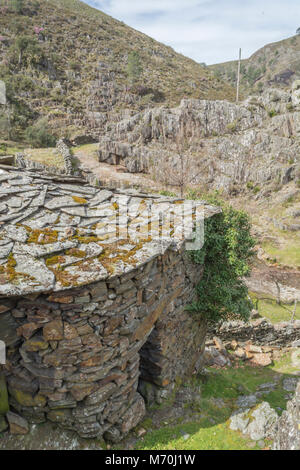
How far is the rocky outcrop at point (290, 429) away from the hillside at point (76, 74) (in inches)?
1309

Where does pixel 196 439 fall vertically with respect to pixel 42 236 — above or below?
below

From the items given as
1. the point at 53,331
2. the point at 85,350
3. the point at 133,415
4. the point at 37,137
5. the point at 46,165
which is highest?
the point at 37,137

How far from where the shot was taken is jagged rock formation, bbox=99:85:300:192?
982 inches

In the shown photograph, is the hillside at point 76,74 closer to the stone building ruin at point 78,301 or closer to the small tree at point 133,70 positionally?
the small tree at point 133,70

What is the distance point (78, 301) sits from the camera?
3.74 meters

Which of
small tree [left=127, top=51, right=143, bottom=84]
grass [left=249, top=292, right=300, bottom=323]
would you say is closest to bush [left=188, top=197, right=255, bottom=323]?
grass [left=249, top=292, right=300, bottom=323]

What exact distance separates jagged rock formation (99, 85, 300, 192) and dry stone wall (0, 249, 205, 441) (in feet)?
64.0

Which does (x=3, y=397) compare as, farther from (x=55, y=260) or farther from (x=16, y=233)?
(x=16, y=233)

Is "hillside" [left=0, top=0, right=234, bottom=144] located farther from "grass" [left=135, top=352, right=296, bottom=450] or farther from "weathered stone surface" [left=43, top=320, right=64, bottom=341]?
"weathered stone surface" [left=43, top=320, right=64, bottom=341]

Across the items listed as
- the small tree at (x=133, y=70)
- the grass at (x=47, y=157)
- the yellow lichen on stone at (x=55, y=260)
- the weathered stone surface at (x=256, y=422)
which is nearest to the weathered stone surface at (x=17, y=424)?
the yellow lichen on stone at (x=55, y=260)

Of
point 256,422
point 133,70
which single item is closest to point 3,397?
point 256,422

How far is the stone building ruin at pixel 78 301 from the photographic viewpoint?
371 centimetres

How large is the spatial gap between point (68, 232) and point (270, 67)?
444 ft
